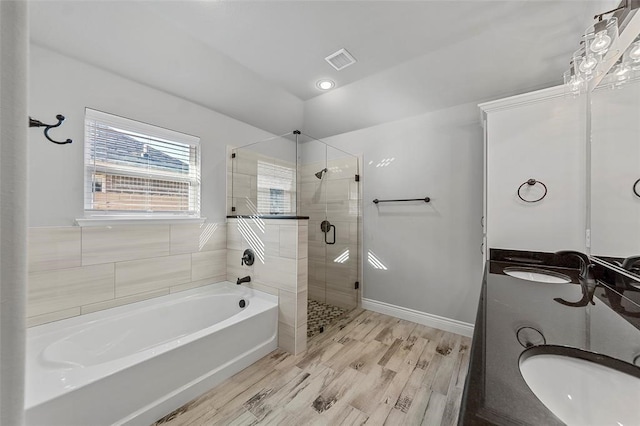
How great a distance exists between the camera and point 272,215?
7.59 feet

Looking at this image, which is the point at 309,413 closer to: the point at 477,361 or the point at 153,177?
the point at 477,361

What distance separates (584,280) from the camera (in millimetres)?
1381

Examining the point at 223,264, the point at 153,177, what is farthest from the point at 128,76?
the point at 223,264

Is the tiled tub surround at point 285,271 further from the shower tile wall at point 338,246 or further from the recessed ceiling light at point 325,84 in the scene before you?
the recessed ceiling light at point 325,84

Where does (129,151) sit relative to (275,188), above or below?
above

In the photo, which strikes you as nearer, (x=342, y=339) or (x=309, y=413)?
(x=309, y=413)

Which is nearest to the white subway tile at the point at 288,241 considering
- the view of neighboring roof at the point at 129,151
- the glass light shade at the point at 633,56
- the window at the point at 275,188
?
the window at the point at 275,188

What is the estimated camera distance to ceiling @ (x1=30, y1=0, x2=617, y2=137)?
1595 millimetres

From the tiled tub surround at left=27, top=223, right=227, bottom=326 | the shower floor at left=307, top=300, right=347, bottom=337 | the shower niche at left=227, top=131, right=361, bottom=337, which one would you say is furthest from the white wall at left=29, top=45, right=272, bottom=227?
the shower floor at left=307, top=300, right=347, bottom=337

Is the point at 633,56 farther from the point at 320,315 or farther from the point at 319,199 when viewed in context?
the point at 320,315

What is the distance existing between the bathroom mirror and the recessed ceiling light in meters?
1.97

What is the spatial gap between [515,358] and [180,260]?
252cm

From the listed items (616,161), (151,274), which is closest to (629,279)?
(616,161)

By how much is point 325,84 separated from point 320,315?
258 cm
